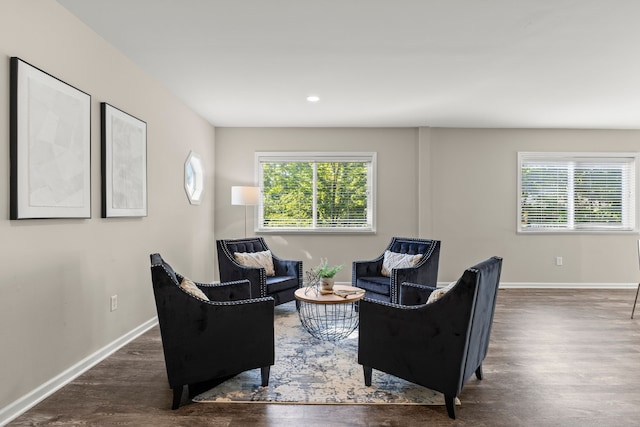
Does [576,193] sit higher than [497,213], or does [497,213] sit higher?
[576,193]

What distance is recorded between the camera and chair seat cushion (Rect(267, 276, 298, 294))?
13.7 ft

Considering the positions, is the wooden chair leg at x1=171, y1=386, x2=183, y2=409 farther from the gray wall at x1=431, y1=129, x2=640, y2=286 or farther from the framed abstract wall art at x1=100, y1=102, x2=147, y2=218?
the gray wall at x1=431, y1=129, x2=640, y2=286

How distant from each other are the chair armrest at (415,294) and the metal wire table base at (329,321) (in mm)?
539

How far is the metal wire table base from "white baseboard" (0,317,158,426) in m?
1.64

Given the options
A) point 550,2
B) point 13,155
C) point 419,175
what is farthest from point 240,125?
point 550,2

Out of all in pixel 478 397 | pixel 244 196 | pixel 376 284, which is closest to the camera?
pixel 478 397

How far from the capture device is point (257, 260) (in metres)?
4.49

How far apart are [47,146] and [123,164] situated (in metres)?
0.90

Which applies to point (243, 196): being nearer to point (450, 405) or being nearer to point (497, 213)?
point (450, 405)

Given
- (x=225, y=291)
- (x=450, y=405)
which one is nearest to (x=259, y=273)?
(x=225, y=291)

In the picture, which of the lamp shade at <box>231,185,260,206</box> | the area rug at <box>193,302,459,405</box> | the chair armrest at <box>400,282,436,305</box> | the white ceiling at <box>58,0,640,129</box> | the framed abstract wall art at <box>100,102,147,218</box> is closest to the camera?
the area rug at <box>193,302,459,405</box>

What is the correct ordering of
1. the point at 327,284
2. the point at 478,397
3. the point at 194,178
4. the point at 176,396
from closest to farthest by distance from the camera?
1. the point at 176,396
2. the point at 478,397
3. the point at 327,284
4. the point at 194,178

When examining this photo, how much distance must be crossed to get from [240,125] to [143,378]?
3.99m

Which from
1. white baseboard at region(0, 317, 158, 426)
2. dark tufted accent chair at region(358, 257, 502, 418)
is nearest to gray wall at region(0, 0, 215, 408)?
white baseboard at region(0, 317, 158, 426)
